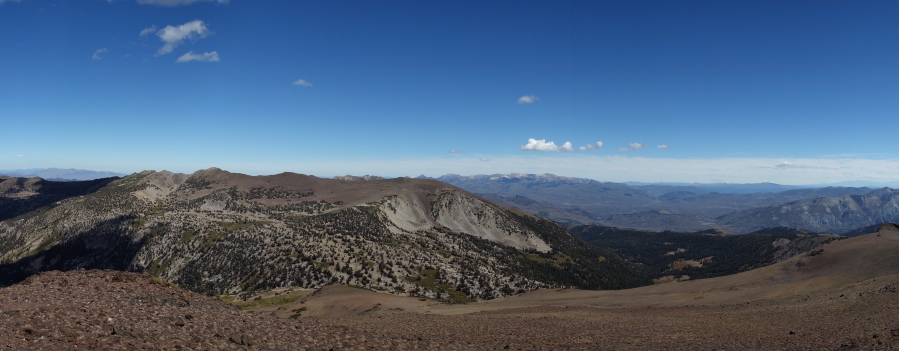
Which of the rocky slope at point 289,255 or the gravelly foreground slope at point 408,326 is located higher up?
the gravelly foreground slope at point 408,326

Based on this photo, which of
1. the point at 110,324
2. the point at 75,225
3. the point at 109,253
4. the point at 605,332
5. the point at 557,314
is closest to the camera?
the point at 110,324

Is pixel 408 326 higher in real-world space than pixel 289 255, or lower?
higher

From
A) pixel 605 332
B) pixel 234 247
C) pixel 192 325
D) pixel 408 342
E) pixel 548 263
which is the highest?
pixel 192 325

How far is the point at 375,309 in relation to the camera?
52531mm

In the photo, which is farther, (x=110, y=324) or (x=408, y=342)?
(x=408, y=342)

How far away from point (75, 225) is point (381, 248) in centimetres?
14859

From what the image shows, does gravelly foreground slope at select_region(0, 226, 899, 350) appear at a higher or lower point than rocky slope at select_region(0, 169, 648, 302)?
higher

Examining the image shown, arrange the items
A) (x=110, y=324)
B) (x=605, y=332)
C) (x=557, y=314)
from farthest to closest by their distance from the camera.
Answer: (x=557, y=314) < (x=605, y=332) < (x=110, y=324)

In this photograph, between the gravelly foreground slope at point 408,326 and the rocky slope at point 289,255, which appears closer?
the gravelly foreground slope at point 408,326

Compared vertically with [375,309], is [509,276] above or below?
below

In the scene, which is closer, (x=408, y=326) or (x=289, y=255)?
(x=408, y=326)

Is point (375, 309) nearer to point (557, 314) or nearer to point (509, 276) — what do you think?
point (557, 314)

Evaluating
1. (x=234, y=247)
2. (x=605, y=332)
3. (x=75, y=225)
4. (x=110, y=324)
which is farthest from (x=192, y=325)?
(x=75, y=225)

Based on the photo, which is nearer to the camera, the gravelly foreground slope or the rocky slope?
the gravelly foreground slope
